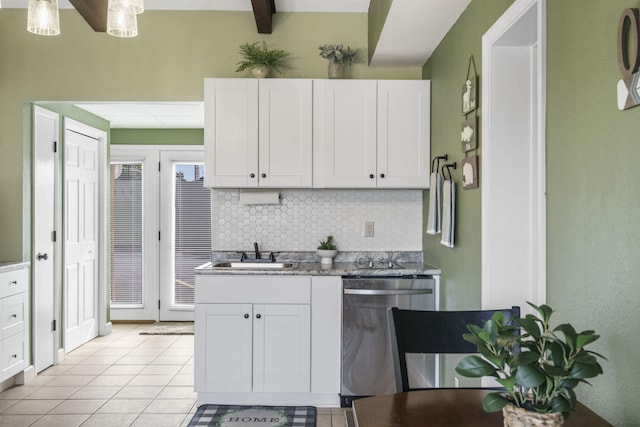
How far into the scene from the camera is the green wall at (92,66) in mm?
3770

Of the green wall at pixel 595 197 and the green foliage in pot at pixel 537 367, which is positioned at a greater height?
the green wall at pixel 595 197

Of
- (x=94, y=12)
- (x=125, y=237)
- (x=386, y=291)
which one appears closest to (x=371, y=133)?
(x=386, y=291)

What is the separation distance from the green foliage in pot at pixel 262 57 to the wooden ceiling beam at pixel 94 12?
1020 mm

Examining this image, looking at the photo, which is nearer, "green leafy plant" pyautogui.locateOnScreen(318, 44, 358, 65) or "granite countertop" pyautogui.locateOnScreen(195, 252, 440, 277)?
"granite countertop" pyautogui.locateOnScreen(195, 252, 440, 277)

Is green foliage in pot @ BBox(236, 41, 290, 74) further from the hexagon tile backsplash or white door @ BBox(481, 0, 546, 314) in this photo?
white door @ BBox(481, 0, 546, 314)

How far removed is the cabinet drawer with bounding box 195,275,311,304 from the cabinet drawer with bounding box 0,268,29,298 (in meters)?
Answer: 1.42

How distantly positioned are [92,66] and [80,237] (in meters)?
1.85

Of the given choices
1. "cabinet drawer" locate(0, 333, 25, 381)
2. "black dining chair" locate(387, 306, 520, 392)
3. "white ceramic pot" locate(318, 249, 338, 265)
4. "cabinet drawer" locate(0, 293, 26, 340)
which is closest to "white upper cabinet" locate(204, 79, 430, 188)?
"white ceramic pot" locate(318, 249, 338, 265)

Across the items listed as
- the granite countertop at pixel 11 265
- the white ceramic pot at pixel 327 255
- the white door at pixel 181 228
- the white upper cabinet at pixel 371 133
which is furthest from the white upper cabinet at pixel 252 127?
the white door at pixel 181 228

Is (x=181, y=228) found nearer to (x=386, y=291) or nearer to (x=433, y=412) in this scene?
(x=386, y=291)

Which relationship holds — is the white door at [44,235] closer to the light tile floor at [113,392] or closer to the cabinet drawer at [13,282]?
the cabinet drawer at [13,282]

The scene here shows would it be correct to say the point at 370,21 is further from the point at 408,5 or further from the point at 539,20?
the point at 539,20

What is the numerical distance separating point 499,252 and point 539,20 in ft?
3.46

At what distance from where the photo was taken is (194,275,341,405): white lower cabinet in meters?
3.29
